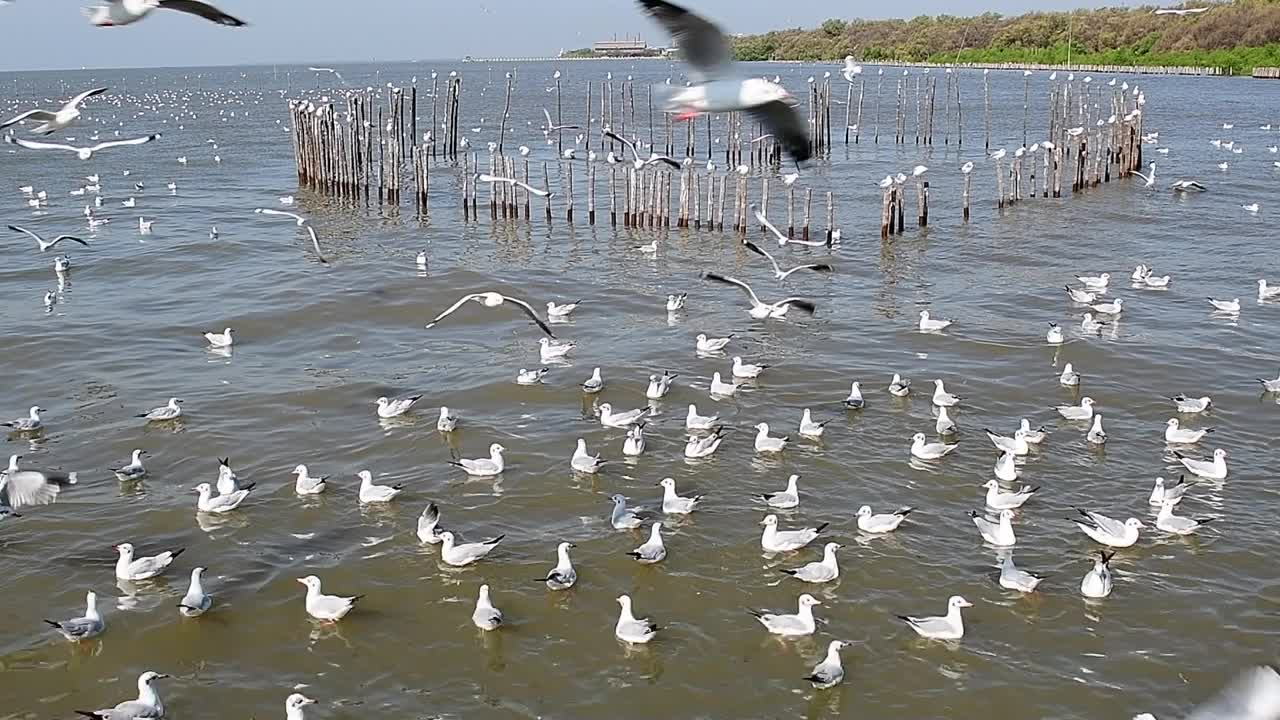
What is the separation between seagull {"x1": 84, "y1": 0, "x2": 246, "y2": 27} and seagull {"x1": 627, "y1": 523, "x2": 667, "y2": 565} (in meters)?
7.33

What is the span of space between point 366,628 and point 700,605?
127 inches

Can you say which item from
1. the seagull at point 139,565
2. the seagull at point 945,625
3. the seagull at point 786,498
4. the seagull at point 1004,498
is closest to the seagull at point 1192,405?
the seagull at point 1004,498

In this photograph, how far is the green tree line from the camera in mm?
98750

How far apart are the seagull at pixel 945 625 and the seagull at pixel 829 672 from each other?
1020mm

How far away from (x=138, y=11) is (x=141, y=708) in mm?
5737

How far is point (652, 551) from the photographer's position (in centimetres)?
1193

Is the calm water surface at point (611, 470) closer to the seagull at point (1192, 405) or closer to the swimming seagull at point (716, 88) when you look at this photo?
the seagull at point (1192, 405)

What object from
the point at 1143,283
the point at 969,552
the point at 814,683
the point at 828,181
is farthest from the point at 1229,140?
the point at 814,683

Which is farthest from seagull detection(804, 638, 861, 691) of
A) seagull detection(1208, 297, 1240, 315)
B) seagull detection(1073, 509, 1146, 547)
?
seagull detection(1208, 297, 1240, 315)

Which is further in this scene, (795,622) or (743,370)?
(743,370)

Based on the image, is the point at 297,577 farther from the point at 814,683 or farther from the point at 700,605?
the point at 814,683

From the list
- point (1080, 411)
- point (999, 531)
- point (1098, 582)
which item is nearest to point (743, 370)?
point (1080, 411)

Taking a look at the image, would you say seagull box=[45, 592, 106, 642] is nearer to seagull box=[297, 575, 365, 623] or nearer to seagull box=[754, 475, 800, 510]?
seagull box=[297, 575, 365, 623]

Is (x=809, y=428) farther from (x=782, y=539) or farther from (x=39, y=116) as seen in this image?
(x=39, y=116)
